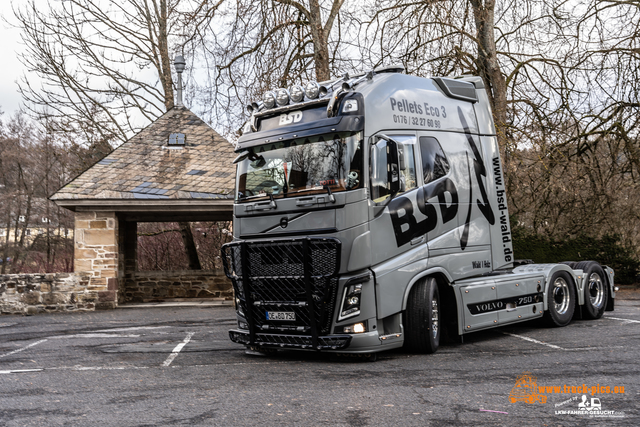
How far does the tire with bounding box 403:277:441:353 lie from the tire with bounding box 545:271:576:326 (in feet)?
10.1

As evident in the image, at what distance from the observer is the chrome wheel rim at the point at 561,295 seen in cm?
988

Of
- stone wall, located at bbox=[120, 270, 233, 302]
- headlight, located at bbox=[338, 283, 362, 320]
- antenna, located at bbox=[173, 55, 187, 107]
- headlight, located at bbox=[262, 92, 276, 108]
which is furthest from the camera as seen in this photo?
stone wall, located at bbox=[120, 270, 233, 302]

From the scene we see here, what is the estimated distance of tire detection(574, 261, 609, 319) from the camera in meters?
10.6

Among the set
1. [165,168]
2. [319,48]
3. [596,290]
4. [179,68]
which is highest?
[179,68]

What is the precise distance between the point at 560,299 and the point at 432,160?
3.97 m

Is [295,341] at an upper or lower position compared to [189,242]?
lower

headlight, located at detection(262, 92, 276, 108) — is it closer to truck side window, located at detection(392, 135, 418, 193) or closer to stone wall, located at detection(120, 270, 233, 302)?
truck side window, located at detection(392, 135, 418, 193)

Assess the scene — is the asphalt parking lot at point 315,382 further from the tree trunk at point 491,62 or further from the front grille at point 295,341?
the tree trunk at point 491,62

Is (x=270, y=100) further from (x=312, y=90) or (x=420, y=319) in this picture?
(x=420, y=319)

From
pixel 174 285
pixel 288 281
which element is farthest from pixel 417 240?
pixel 174 285

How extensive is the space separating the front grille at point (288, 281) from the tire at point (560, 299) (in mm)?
4397

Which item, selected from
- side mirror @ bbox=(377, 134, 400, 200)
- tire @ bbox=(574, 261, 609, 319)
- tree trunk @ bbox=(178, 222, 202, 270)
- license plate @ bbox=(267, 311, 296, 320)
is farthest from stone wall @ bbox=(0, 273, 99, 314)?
tire @ bbox=(574, 261, 609, 319)

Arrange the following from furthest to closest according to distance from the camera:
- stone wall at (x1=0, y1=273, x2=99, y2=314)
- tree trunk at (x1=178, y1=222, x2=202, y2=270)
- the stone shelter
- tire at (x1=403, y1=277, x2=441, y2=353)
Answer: tree trunk at (x1=178, y1=222, x2=202, y2=270)
the stone shelter
stone wall at (x1=0, y1=273, x2=99, y2=314)
tire at (x1=403, y1=277, x2=441, y2=353)

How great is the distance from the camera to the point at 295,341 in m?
7.16
